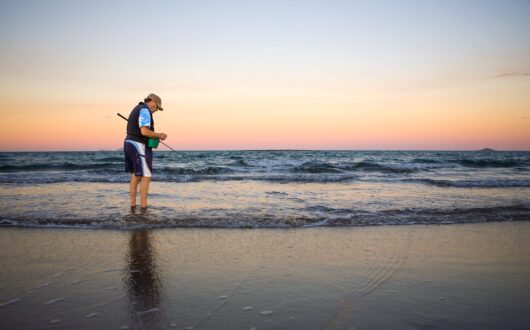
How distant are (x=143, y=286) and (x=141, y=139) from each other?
13.4ft

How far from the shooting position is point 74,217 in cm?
527

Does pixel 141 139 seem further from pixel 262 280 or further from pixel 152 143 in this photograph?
pixel 262 280

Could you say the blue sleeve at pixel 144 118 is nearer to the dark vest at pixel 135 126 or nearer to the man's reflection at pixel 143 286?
the dark vest at pixel 135 126

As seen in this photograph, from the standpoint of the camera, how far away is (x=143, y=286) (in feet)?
8.76

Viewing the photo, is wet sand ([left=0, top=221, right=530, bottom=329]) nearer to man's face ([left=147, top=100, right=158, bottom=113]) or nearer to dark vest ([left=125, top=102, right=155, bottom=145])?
dark vest ([left=125, top=102, right=155, bottom=145])

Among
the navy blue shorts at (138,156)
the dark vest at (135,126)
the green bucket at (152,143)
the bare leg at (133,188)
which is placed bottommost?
the bare leg at (133,188)

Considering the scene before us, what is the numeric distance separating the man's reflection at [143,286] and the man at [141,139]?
2364 millimetres

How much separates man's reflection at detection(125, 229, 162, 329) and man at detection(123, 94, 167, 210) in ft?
7.76

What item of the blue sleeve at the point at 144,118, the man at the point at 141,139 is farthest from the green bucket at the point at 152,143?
the blue sleeve at the point at 144,118

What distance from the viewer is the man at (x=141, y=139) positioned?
6090 mm

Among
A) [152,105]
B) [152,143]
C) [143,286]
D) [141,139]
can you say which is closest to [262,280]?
[143,286]

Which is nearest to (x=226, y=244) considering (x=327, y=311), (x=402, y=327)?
(x=327, y=311)

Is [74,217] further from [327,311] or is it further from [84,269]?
[327,311]

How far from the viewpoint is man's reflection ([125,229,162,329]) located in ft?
6.95
